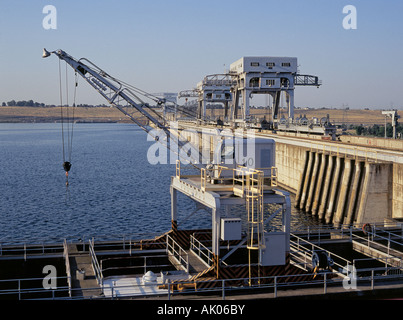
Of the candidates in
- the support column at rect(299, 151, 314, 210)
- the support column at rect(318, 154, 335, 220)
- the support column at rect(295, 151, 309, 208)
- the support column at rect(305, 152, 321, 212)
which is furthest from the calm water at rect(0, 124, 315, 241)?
the support column at rect(295, 151, 309, 208)

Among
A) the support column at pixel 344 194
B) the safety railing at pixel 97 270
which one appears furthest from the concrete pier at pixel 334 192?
the safety railing at pixel 97 270

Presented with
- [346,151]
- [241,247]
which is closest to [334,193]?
[346,151]

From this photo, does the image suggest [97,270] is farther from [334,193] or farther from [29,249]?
[334,193]

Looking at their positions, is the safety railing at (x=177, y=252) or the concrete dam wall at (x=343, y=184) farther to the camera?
the concrete dam wall at (x=343, y=184)

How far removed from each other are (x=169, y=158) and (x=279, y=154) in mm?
77484

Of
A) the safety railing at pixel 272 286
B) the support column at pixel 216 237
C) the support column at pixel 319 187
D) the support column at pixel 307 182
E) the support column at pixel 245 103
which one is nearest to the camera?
the safety railing at pixel 272 286

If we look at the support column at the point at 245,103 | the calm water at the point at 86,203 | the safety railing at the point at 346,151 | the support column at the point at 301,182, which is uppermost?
the support column at the point at 245,103

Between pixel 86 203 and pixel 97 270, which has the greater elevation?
pixel 97 270

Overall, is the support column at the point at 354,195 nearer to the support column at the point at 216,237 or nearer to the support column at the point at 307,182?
the support column at the point at 307,182

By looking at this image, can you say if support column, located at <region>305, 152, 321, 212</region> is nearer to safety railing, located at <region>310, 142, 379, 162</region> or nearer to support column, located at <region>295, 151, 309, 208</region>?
safety railing, located at <region>310, 142, 379, 162</region>

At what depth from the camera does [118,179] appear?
8625cm

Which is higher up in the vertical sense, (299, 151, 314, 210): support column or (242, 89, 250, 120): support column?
(242, 89, 250, 120): support column

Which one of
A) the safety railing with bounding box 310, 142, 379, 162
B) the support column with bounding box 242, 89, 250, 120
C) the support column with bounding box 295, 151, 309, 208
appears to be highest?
the support column with bounding box 242, 89, 250, 120
